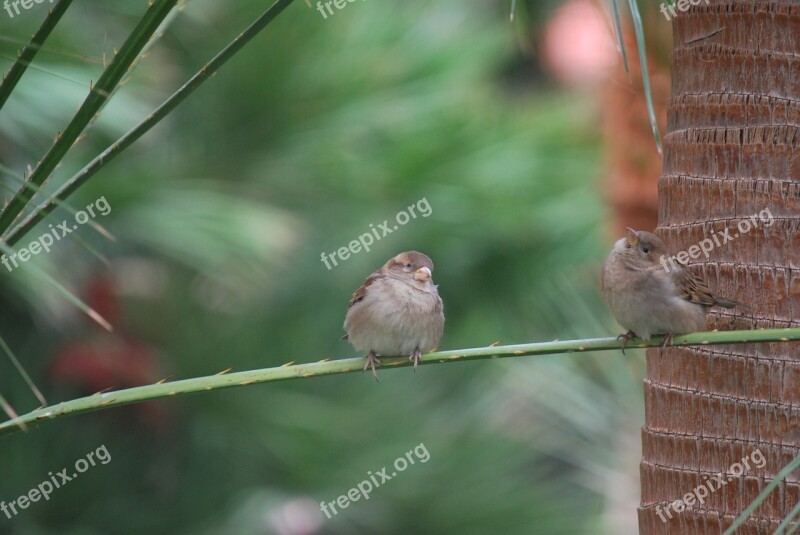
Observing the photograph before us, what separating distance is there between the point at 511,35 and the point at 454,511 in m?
3.28

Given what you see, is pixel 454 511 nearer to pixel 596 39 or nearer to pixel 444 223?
pixel 444 223

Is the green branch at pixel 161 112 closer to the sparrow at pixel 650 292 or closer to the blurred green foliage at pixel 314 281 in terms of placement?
the sparrow at pixel 650 292

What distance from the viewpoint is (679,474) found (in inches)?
106

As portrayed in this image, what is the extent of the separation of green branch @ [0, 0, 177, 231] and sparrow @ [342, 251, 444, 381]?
187 cm

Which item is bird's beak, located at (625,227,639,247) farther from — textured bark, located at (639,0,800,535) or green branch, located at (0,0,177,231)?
green branch, located at (0,0,177,231)

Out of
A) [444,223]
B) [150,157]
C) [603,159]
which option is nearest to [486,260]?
[444,223]

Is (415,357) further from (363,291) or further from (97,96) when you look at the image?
(97,96)

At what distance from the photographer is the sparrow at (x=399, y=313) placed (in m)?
3.66

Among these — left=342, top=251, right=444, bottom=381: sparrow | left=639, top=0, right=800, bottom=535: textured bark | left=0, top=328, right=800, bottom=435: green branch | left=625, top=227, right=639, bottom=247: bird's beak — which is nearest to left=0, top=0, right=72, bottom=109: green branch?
left=0, top=328, right=800, bottom=435: green branch

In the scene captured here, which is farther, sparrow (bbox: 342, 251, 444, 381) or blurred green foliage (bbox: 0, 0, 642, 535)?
blurred green foliage (bbox: 0, 0, 642, 535)

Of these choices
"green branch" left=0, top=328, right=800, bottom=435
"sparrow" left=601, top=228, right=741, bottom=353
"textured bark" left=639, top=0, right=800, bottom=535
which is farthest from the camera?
"sparrow" left=601, top=228, right=741, bottom=353

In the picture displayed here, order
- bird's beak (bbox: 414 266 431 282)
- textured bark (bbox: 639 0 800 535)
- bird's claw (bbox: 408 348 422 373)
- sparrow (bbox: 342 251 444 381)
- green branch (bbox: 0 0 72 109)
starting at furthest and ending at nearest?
bird's beak (bbox: 414 266 431 282) < sparrow (bbox: 342 251 444 381) < textured bark (bbox: 639 0 800 535) < bird's claw (bbox: 408 348 422 373) < green branch (bbox: 0 0 72 109)

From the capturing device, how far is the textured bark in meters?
2.61

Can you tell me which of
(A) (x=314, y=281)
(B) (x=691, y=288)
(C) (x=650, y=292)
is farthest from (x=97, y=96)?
(A) (x=314, y=281)
